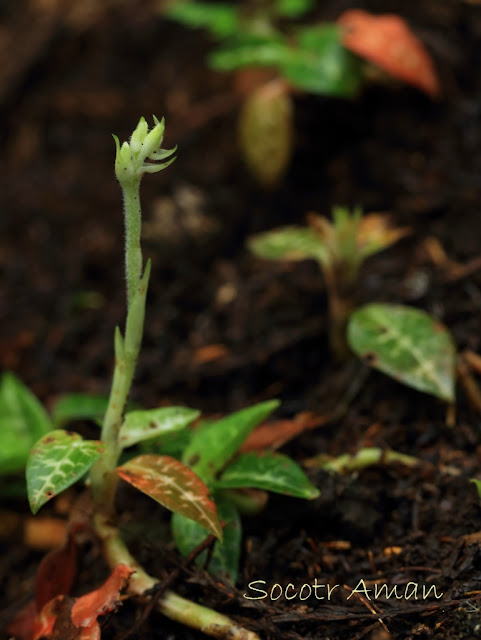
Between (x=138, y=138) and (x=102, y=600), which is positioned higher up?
(x=138, y=138)

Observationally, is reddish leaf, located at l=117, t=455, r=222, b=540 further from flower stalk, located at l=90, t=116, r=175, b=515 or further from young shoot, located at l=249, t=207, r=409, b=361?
young shoot, located at l=249, t=207, r=409, b=361

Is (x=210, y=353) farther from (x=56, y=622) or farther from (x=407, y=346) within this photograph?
(x=56, y=622)

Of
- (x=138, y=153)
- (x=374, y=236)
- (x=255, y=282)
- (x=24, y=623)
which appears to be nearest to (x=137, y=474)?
(x=24, y=623)

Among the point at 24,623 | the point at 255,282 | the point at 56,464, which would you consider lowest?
the point at 24,623

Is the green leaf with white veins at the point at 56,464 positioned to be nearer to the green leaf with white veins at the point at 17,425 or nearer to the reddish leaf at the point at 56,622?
the reddish leaf at the point at 56,622

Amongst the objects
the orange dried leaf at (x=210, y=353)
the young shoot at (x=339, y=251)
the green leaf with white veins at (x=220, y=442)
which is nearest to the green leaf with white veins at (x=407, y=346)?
the young shoot at (x=339, y=251)

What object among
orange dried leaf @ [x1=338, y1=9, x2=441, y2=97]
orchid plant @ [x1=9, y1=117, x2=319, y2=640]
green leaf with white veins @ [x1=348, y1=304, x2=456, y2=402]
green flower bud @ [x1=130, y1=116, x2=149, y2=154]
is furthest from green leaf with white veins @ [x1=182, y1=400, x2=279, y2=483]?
orange dried leaf @ [x1=338, y1=9, x2=441, y2=97]

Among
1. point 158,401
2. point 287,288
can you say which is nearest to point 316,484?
point 158,401

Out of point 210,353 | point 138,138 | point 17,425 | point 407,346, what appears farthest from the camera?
point 210,353
